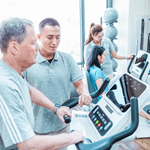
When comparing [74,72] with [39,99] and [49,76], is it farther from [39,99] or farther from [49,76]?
[39,99]

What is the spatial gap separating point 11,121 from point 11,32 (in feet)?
1.17

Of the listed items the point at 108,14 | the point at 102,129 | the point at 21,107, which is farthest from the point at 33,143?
the point at 108,14

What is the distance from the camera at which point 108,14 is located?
3402 mm

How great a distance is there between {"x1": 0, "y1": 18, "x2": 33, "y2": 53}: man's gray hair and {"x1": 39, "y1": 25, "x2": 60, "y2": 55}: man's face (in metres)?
0.47

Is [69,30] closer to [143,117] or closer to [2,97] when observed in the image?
[143,117]

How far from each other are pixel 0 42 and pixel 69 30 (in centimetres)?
341

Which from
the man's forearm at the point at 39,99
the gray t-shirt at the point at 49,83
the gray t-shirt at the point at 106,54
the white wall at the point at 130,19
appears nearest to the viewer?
the man's forearm at the point at 39,99

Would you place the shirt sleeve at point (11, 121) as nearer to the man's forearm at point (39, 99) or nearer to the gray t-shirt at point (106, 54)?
the man's forearm at point (39, 99)

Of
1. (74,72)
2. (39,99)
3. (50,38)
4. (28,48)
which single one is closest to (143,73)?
(74,72)

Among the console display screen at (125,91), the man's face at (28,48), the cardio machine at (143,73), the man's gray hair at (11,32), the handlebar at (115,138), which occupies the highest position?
the man's gray hair at (11,32)

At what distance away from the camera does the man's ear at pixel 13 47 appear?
2.37 ft


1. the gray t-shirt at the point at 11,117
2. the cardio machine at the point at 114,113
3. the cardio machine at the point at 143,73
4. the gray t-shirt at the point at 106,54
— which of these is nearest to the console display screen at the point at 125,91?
the cardio machine at the point at 114,113

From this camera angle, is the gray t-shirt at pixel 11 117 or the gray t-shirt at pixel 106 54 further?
the gray t-shirt at pixel 106 54

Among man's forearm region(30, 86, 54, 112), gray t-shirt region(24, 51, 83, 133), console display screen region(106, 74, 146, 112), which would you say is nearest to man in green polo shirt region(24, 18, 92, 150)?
gray t-shirt region(24, 51, 83, 133)
